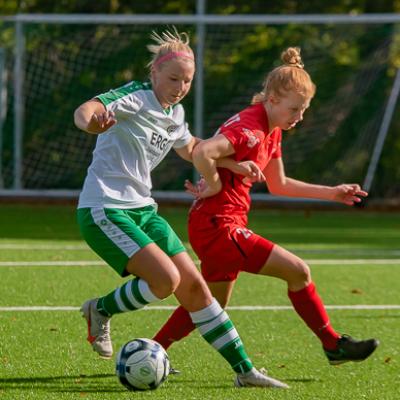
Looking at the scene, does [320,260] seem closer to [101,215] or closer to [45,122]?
[101,215]

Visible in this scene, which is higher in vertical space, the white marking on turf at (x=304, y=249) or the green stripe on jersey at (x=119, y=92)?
the green stripe on jersey at (x=119, y=92)

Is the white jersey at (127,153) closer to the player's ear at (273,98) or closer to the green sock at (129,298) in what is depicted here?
the green sock at (129,298)

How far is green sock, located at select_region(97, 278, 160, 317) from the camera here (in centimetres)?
591

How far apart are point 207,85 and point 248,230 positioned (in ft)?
42.1

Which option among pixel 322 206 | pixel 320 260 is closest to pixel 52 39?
pixel 322 206

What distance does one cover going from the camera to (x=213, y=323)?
5980 millimetres

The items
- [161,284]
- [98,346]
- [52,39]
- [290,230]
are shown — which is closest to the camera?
[161,284]

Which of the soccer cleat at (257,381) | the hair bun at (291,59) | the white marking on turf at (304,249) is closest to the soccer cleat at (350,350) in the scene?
the soccer cleat at (257,381)

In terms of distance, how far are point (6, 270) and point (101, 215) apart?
15.7 feet

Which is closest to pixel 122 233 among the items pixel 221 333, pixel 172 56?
pixel 221 333

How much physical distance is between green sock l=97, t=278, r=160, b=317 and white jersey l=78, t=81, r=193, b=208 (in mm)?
418

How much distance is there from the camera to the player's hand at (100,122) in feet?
18.3

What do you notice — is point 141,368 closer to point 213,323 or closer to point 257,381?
point 213,323

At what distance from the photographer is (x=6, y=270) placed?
10.6 meters
